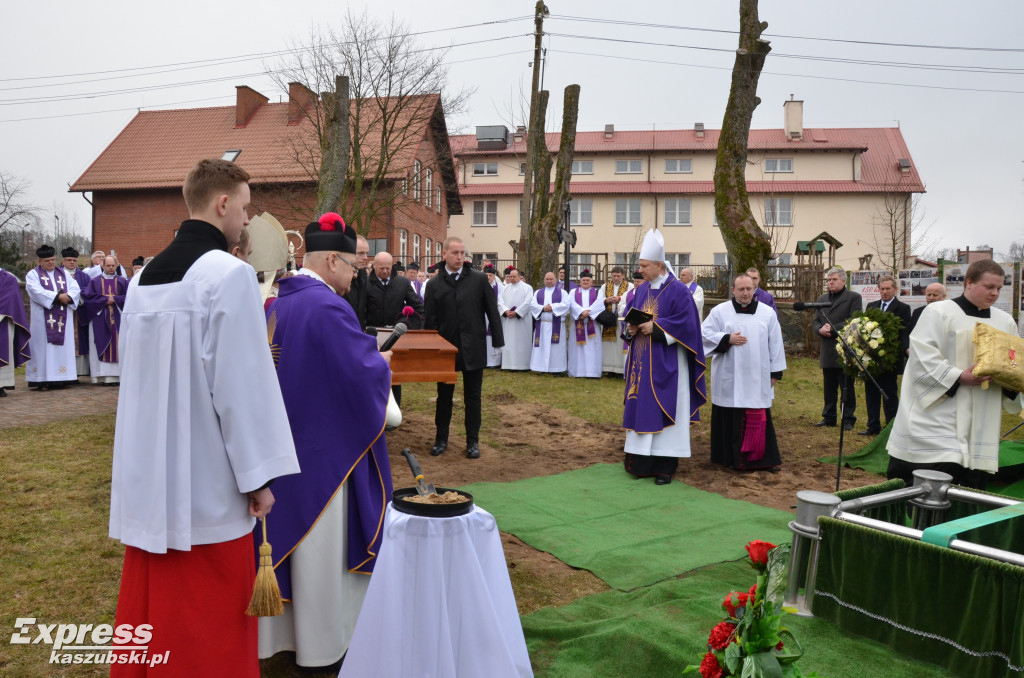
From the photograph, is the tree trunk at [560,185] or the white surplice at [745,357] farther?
the tree trunk at [560,185]

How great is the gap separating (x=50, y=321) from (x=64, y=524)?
27.4 ft

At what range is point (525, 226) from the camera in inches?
859

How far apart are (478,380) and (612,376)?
8.47m

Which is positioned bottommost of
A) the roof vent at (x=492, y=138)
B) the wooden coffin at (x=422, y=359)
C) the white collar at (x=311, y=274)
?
the wooden coffin at (x=422, y=359)

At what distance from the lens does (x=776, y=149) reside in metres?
44.7

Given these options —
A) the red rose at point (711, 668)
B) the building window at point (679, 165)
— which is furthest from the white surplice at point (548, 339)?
the building window at point (679, 165)

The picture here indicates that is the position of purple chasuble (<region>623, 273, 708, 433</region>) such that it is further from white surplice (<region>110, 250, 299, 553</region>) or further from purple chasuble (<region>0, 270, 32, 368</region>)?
purple chasuble (<region>0, 270, 32, 368</region>)

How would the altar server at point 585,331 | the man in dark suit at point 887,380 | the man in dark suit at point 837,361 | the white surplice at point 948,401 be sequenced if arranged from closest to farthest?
the white surplice at point 948,401
the man in dark suit at point 887,380
the man in dark suit at point 837,361
the altar server at point 585,331

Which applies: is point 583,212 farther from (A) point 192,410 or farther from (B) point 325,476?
(A) point 192,410

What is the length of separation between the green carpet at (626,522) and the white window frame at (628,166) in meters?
41.3

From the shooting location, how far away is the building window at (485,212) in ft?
155

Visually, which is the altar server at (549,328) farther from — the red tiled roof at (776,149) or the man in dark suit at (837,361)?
the red tiled roof at (776,149)

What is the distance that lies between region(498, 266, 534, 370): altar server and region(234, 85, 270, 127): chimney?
23.9 metres

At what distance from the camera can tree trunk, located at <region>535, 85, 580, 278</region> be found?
1928 cm
